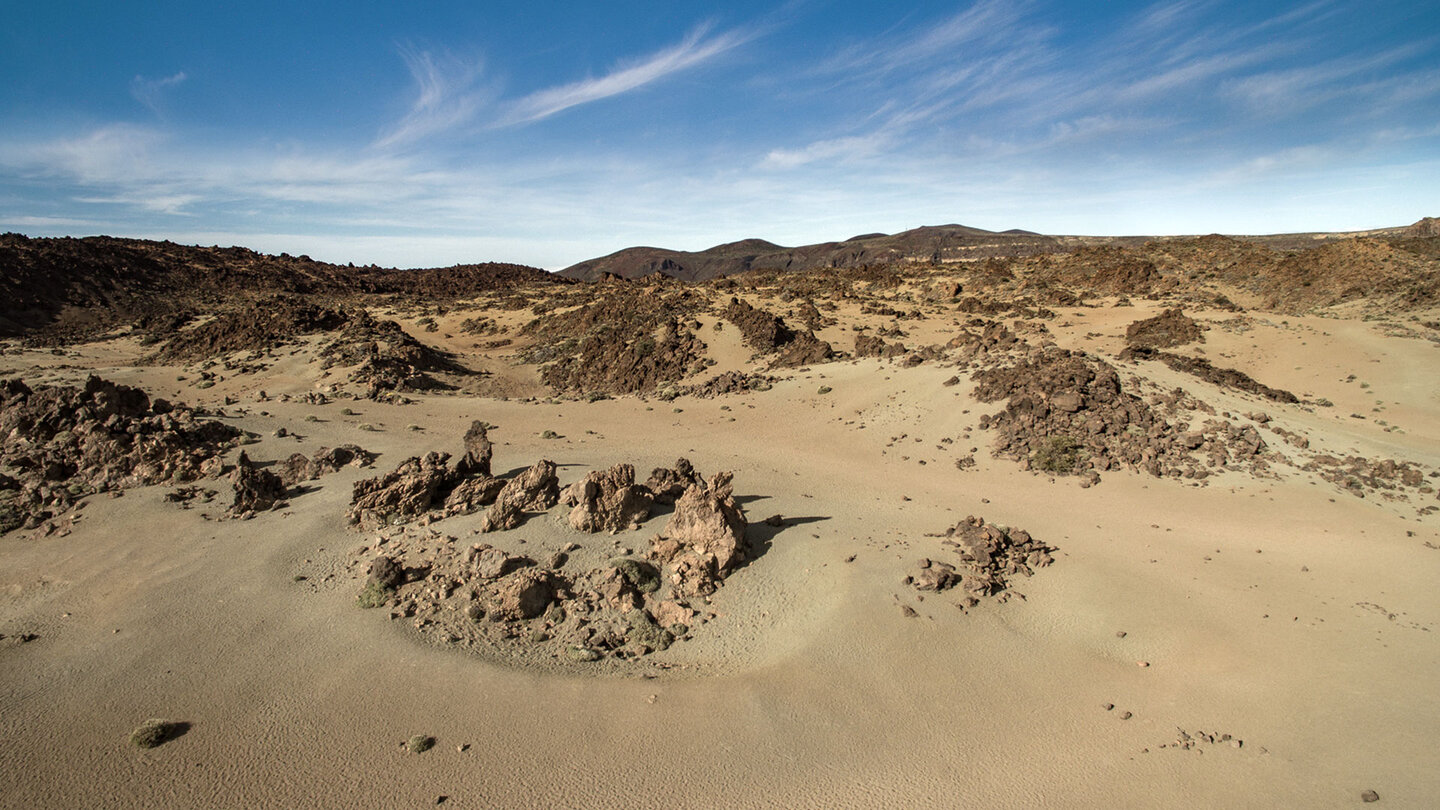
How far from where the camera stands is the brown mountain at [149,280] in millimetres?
36750

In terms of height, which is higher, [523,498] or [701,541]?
[523,498]

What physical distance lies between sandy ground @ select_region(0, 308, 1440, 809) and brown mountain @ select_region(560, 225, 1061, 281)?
65.0 m

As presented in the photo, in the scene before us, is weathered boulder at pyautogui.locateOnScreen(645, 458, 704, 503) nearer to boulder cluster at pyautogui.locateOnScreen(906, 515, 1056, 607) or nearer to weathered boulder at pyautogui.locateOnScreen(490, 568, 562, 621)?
weathered boulder at pyautogui.locateOnScreen(490, 568, 562, 621)

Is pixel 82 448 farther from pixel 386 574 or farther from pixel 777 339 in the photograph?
pixel 777 339

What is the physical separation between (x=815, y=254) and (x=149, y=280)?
235 ft

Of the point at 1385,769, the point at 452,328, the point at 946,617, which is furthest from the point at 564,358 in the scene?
the point at 1385,769

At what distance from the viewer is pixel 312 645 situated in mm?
7816

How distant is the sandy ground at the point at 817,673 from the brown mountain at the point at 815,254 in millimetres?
65049

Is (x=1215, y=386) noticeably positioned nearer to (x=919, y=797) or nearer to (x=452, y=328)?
(x=919, y=797)

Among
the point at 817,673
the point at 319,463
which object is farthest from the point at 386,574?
the point at 817,673

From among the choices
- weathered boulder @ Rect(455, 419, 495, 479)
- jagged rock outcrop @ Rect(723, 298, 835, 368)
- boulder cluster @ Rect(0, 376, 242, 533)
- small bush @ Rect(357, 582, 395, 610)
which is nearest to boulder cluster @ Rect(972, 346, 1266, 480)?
jagged rock outcrop @ Rect(723, 298, 835, 368)

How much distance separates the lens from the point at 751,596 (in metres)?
8.91

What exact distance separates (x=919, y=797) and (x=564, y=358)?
26.1 metres

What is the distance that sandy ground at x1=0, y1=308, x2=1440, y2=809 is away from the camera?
5.88m
